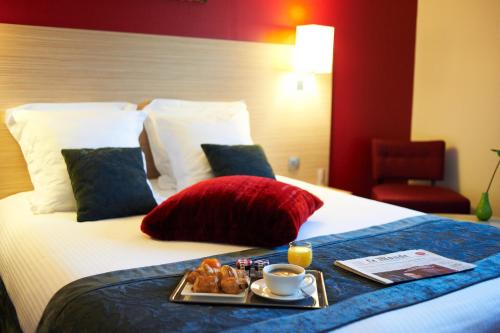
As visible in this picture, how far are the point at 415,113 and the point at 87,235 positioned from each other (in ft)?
10.2

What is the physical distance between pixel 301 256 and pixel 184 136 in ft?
4.51

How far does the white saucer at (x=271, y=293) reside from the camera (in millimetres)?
1414

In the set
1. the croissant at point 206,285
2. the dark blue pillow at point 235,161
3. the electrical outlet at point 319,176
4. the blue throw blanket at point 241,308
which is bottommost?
the electrical outlet at point 319,176

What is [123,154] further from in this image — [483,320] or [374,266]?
[483,320]

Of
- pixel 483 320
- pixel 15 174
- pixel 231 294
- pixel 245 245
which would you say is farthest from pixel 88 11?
pixel 483 320

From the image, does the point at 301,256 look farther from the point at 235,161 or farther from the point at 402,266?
the point at 235,161

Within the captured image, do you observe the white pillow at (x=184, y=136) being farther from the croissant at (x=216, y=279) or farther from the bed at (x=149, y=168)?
the croissant at (x=216, y=279)

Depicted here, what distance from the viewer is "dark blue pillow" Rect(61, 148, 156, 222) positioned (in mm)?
2221

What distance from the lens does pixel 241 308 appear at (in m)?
1.38

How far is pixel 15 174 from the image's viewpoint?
2.72 metres

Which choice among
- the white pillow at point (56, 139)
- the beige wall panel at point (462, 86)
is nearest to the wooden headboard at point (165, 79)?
the white pillow at point (56, 139)

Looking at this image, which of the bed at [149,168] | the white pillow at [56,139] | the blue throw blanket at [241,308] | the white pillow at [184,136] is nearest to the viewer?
the blue throw blanket at [241,308]

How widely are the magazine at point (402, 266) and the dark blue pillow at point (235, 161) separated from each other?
1.04m

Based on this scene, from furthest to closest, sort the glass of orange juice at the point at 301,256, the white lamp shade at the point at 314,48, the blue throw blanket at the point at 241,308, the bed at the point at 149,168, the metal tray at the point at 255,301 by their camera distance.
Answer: the white lamp shade at the point at 314,48 < the glass of orange juice at the point at 301,256 < the bed at the point at 149,168 < the metal tray at the point at 255,301 < the blue throw blanket at the point at 241,308
